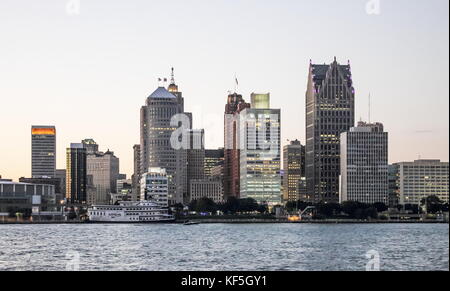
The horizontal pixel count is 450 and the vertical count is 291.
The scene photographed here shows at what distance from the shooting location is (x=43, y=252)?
62938 millimetres

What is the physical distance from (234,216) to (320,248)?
12415 cm

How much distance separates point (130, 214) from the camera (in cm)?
17375

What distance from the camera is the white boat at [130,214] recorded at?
17288 centimetres

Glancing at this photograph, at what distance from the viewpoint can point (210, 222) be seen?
7328 inches

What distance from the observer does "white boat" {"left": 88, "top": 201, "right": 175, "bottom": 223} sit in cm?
17288
